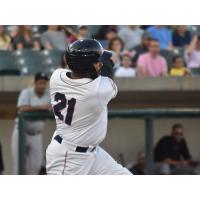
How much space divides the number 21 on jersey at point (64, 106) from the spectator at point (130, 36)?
5447 mm

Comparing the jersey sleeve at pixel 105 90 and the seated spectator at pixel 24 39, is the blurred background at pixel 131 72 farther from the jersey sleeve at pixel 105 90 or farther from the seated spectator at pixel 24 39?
the jersey sleeve at pixel 105 90

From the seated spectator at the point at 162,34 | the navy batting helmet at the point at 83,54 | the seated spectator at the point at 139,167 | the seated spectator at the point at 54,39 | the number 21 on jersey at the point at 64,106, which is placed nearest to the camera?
the navy batting helmet at the point at 83,54

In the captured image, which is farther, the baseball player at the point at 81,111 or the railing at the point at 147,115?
the railing at the point at 147,115

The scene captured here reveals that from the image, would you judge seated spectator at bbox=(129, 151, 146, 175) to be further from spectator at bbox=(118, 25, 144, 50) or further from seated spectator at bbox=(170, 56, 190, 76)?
spectator at bbox=(118, 25, 144, 50)

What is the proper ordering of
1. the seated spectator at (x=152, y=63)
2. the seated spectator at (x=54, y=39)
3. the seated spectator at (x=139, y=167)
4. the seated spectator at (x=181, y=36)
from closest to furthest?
1. the seated spectator at (x=139, y=167)
2. the seated spectator at (x=152, y=63)
3. the seated spectator at (x=54, y=39)
4. the seated spectator at (x=181, y=36)

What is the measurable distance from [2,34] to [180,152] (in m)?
3.13

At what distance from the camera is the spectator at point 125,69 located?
10.1 metres

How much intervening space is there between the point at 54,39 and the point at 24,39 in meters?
0.39

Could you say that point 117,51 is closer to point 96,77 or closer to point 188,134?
point 188,134

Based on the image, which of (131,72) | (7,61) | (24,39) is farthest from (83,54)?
(24,39)

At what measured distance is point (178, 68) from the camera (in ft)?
34.4

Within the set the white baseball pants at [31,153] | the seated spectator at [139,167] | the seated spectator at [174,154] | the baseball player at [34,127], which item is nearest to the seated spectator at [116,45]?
the seated spectator at [174,154]
